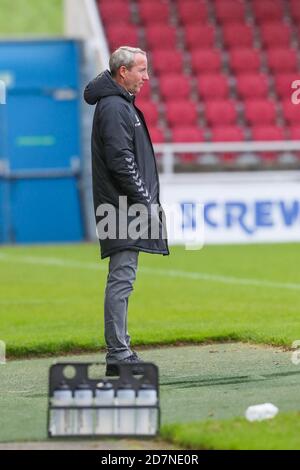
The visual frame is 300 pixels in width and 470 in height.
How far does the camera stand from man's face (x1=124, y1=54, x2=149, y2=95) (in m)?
8.63

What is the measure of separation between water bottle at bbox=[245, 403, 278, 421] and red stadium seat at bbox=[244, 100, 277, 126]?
20242 millimetres

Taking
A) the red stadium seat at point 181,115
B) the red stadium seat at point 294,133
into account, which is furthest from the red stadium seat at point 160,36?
the red stadium seat at point 294,133

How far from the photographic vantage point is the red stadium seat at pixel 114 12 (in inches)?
1099

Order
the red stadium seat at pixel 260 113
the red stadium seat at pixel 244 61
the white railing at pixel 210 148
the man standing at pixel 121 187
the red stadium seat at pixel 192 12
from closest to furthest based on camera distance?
the man standing at pixel 121 187 → the white railing at pixel 210 148 → the red stadium seat at pixel 260 113 → the red stadium seat at pixel 244 61 → the red stadium seat at pixel 192 12

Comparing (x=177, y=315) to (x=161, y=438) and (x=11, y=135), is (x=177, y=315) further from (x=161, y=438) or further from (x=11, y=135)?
(x=11, y=135)

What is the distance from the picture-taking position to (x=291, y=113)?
26.8 metres

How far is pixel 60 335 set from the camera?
11164mm

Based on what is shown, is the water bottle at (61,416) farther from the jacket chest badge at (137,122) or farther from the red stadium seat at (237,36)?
the red stadium seat at (237,36)

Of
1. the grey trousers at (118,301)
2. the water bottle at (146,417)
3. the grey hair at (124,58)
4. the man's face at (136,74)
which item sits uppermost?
the grey hair at (124,58)

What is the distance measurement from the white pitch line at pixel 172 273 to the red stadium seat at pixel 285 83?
26.0 feet

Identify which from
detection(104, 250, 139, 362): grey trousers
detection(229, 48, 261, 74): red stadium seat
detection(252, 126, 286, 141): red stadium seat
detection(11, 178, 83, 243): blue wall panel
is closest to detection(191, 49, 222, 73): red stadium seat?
detection(229, 48, 261, 74): red stadium seat

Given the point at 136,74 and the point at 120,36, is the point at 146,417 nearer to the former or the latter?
the point at 136,74
